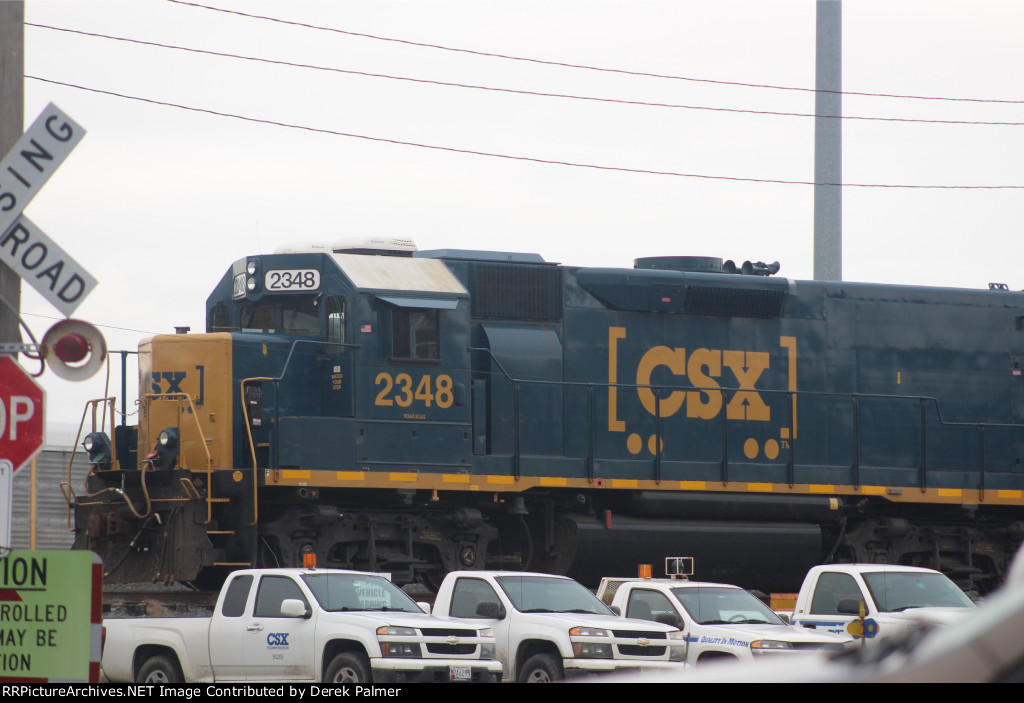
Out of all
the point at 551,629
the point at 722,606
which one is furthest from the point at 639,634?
the point at 722,606

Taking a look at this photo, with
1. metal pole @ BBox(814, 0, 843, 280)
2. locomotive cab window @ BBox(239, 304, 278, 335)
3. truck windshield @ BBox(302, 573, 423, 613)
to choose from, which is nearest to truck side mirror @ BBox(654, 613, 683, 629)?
truck windshield @ BBox(302, 573, 423, 613)

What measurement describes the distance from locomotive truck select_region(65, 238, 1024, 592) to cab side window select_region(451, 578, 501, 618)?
2.65 metres

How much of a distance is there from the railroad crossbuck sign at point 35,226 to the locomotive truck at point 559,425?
8218 mm

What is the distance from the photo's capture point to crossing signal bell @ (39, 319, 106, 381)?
259 inches

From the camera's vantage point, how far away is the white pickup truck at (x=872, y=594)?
13.1 meters

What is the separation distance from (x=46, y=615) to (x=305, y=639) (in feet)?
16.8

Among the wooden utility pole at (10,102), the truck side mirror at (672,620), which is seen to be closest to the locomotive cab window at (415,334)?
the truck side mirror at (672,620)

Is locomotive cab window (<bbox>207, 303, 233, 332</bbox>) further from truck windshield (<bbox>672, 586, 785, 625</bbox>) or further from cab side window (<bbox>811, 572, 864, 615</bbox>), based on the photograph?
cab side window (<bbox>811, 572, 864, 615</bbox>)

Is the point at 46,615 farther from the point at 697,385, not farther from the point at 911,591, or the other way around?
the point at 697,385

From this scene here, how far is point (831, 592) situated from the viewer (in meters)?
13.6

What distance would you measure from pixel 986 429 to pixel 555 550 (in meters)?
6.79

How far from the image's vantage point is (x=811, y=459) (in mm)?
18141
